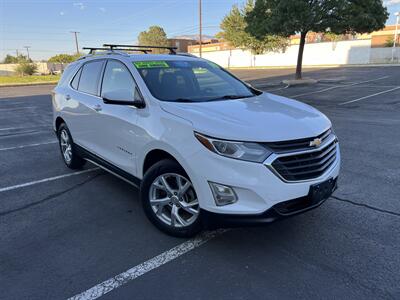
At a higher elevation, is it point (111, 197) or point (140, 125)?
point (140, 125)

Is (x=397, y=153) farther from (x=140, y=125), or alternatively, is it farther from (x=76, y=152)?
(x=76, y=152)

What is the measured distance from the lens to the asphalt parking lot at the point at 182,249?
280 cm

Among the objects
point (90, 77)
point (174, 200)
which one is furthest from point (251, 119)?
point (90, 77)

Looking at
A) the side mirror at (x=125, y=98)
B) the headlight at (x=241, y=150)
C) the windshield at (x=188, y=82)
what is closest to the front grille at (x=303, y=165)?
the headlight at (x=241, y=150)

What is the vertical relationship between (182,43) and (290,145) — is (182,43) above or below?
above

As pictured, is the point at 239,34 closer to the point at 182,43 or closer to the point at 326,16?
the point at 326,16

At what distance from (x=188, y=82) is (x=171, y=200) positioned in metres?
1.52

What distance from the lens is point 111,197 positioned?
4660 millimetres

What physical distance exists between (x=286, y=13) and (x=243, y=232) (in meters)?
19.0

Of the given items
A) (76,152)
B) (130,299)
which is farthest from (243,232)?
(76,152)

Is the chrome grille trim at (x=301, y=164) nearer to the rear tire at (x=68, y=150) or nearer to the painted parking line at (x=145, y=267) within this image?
the painted parking line at (x=145, y=267)

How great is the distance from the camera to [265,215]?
293cm

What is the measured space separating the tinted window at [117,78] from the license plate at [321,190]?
A: 2085 millimetres

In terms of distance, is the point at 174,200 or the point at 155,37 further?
the point at 155,37
